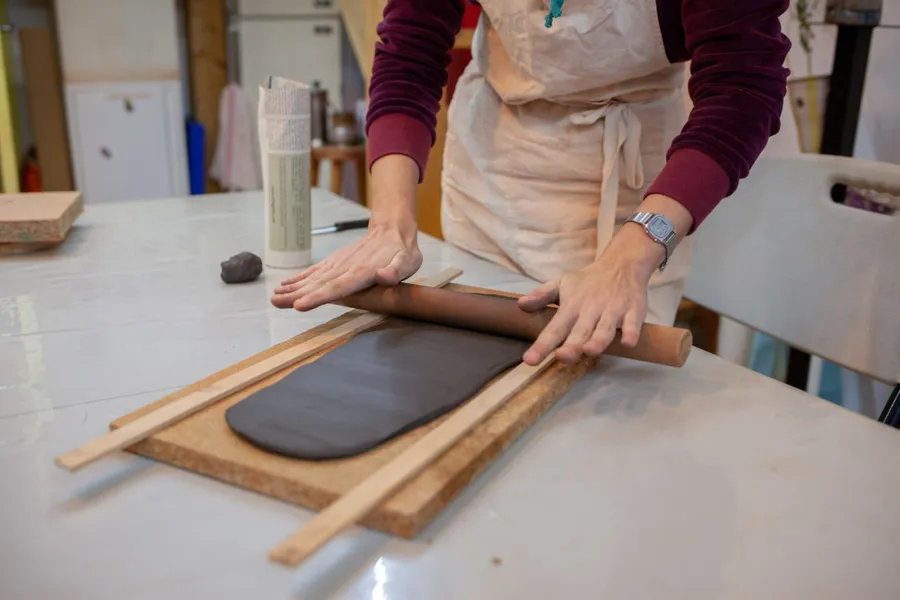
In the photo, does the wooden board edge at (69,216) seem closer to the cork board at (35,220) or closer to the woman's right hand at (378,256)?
the cork board at (35,220)

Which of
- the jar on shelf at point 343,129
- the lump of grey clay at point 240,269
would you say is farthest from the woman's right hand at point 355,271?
the jar on shelf at point 343,129

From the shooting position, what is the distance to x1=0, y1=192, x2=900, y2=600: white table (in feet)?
1.45

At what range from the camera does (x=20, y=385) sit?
Answer: 68cm

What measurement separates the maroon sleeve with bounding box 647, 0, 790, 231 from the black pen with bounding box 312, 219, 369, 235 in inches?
23.1

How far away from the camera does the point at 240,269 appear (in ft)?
3.19

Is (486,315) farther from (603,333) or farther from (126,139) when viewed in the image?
(126,139)

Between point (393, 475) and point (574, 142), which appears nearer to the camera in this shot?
point (393, 475)

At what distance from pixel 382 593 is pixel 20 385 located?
0.44 meters

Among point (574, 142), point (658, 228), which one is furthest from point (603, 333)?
point (574, 142)

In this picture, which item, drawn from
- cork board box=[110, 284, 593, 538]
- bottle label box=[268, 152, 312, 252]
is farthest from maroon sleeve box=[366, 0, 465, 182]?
cork board box=[110, 284, 593, 538]

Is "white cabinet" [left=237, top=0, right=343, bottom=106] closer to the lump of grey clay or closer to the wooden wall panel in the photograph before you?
the wooden wall panel

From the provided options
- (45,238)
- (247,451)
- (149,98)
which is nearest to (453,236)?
(45,238)

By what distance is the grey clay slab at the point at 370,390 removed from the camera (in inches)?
21.1

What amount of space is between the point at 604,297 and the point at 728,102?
260mm
